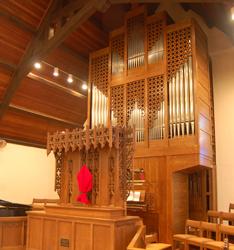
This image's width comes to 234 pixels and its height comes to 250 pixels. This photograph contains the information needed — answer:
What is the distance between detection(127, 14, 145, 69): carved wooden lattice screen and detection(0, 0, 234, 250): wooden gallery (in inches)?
1.1

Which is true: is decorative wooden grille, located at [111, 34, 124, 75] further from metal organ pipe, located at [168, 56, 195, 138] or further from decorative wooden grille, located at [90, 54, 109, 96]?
metal organ pipe, located at [168, 56, 195, 138]

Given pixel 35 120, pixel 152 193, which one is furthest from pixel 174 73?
pixel 35 120

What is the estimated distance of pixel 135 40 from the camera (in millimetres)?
8430

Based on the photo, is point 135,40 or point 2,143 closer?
point 135,40

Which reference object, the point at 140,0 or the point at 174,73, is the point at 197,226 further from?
the point at 140,0

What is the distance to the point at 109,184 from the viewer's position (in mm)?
5441

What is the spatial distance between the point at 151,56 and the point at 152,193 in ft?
10.7

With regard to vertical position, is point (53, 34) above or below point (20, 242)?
above

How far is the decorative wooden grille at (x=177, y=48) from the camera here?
24.6ft

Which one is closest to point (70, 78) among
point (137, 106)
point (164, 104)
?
point (137, 106)

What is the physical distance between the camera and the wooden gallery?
215 inches

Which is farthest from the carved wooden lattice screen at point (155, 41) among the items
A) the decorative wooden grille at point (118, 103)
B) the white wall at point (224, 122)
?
the white wall at point (224, 122)

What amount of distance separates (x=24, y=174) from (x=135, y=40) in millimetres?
5545

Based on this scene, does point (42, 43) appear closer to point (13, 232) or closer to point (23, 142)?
point (23, 142)
